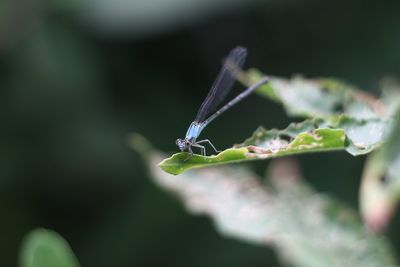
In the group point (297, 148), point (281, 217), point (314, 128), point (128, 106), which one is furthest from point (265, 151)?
point (128, 106)

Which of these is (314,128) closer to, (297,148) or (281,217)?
(297,148)

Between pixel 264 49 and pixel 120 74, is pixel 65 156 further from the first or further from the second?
pixel 264 49

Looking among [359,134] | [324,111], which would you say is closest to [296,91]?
[324,111]

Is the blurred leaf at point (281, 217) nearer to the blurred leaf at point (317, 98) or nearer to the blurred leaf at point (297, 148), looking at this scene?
the blurred leaf at point (317, 98)

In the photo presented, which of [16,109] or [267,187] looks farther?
[16,109]

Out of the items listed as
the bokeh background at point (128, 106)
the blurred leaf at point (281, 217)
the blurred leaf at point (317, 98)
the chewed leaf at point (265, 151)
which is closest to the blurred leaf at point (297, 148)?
the chewed leaf at point (265, 151)

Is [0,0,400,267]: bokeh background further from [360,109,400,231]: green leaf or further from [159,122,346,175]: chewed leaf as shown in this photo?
[159,122,346,175]: chewed leaf
